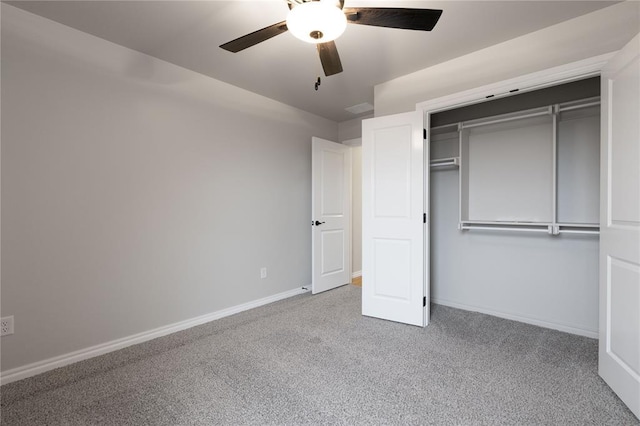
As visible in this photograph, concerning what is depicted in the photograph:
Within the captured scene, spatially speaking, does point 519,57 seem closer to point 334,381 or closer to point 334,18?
point 334,18

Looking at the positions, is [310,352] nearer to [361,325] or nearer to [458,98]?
[361,325]

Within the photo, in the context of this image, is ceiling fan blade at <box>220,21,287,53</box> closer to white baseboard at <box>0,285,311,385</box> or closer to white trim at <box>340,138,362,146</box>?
white baseboard at <box>0,285,311,385</box>

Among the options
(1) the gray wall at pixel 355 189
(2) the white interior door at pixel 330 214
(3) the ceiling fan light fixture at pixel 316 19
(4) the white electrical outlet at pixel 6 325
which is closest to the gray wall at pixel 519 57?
(2) the white interior door at pixel 330 214

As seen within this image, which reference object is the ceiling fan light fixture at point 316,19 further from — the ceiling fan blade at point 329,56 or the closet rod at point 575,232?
the closet rod at point 575,232

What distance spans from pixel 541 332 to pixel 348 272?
8.01 ft

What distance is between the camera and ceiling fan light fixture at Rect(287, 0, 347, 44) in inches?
54.5

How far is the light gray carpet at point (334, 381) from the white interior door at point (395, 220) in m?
0.28

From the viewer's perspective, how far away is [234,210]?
340cm

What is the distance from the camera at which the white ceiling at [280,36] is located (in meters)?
2.08

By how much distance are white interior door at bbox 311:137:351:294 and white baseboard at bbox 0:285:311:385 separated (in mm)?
1005

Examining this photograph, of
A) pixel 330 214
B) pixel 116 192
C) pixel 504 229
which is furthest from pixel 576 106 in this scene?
pixel 116 192

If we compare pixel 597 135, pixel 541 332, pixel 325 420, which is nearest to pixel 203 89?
pixel 325 420

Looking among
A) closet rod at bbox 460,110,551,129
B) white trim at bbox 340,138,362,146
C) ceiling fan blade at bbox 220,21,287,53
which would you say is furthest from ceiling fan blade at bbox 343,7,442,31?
white trim at bbox 340,138,362,146

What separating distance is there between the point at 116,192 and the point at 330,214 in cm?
255
